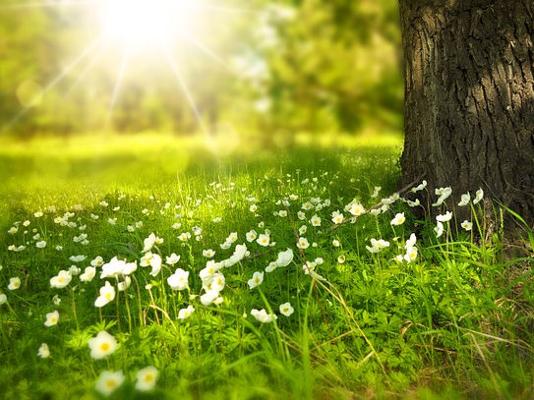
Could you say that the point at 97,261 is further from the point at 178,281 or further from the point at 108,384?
the point at 108,384

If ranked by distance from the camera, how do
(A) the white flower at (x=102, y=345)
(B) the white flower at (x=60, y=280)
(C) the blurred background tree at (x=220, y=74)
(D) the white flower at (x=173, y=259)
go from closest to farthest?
(A) the white flower at (x=102, y=345)
(B) the white flower at (x=60, y=280)
(D) the white flower at (x=173, y=259)
(C) the blurred background tree at (x=220, y=74)

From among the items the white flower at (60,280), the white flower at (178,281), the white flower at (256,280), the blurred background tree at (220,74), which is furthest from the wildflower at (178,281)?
the blurred background tree at (220,74)

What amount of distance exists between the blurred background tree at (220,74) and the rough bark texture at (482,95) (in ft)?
6.37

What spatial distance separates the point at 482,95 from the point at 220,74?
1555cm

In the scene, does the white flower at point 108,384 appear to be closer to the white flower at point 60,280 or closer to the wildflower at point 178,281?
the wildflower at point 178,281

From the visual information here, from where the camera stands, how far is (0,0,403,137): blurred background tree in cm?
496

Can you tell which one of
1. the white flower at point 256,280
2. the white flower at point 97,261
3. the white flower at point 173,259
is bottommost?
the white flower at point 256,280

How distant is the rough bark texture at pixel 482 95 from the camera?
2490 millimetres

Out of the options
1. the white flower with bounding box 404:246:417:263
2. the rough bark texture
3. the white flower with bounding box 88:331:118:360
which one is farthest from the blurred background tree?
the white flower with bounding box 88:331:118:360

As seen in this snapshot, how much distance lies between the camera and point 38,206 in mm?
4887

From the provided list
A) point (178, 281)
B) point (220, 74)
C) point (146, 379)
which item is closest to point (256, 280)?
point (178, 281)

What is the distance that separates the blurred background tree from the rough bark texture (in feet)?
6.37

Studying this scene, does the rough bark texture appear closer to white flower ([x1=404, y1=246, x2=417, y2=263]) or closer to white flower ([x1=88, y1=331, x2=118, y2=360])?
white flower ([x1=404, y1=246, x2=417, y2=263])

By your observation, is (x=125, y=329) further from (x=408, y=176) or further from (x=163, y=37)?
(x=163, y=37)
